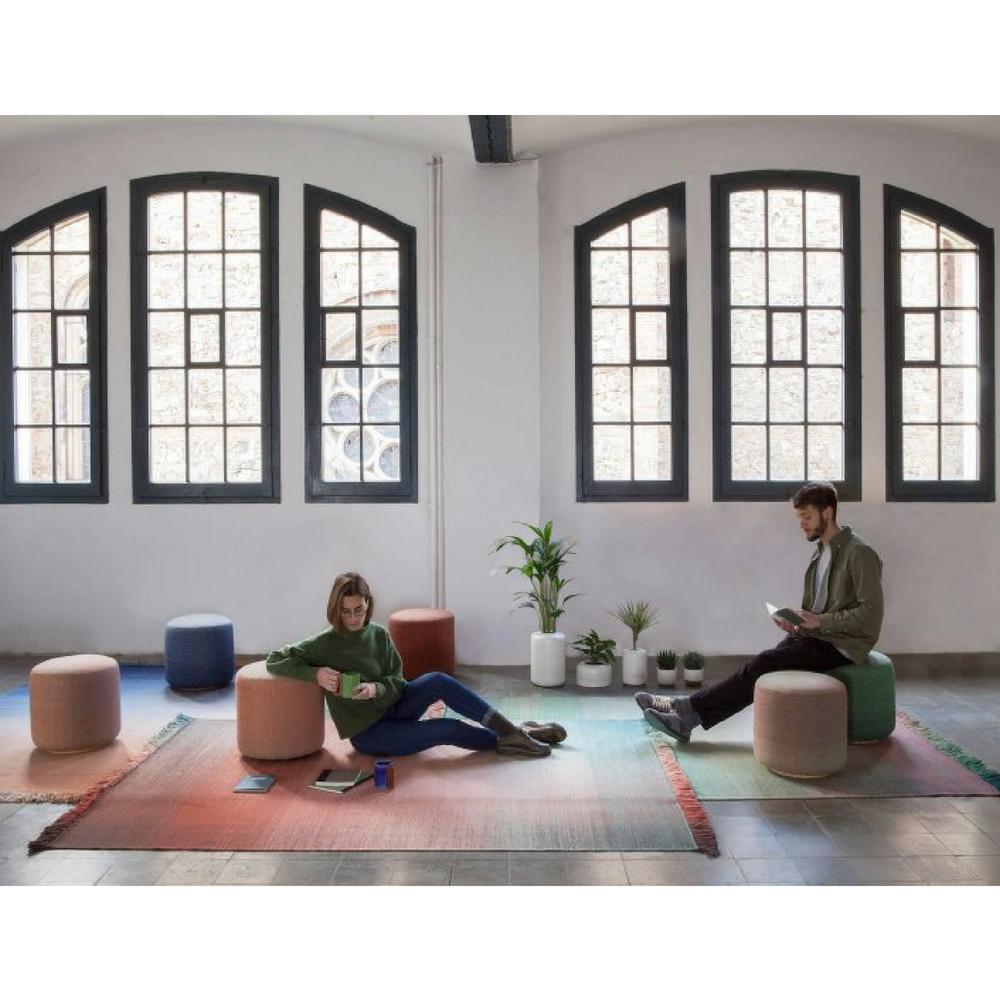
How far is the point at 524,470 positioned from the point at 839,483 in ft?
7.33

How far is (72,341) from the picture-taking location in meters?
7.63

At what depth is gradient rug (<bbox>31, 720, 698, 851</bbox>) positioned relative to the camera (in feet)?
13.1

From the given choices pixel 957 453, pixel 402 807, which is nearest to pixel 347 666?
pixel 402 807

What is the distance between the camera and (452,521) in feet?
23.9

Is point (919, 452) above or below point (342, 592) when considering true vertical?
above

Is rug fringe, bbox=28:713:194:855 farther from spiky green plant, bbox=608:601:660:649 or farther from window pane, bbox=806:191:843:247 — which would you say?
window pane, bbox=806:191:843:247

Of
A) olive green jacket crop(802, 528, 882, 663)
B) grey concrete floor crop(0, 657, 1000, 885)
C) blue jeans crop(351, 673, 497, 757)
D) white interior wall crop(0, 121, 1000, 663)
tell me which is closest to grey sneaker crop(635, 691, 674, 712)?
olive green jacket crop(802, 528, 882, 663)

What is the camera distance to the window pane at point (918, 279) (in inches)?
293

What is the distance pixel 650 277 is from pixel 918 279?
6.25ft

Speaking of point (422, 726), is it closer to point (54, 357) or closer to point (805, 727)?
point (805, 727)

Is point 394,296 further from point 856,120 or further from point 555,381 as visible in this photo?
point 856,120

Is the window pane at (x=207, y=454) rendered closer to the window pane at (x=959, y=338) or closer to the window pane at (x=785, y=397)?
the window pane at (x=785, y=397)

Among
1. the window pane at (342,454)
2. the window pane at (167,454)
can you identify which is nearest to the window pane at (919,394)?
the window pane at (342,454)

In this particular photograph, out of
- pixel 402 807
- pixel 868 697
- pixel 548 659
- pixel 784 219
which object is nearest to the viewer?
pixel 402 807
